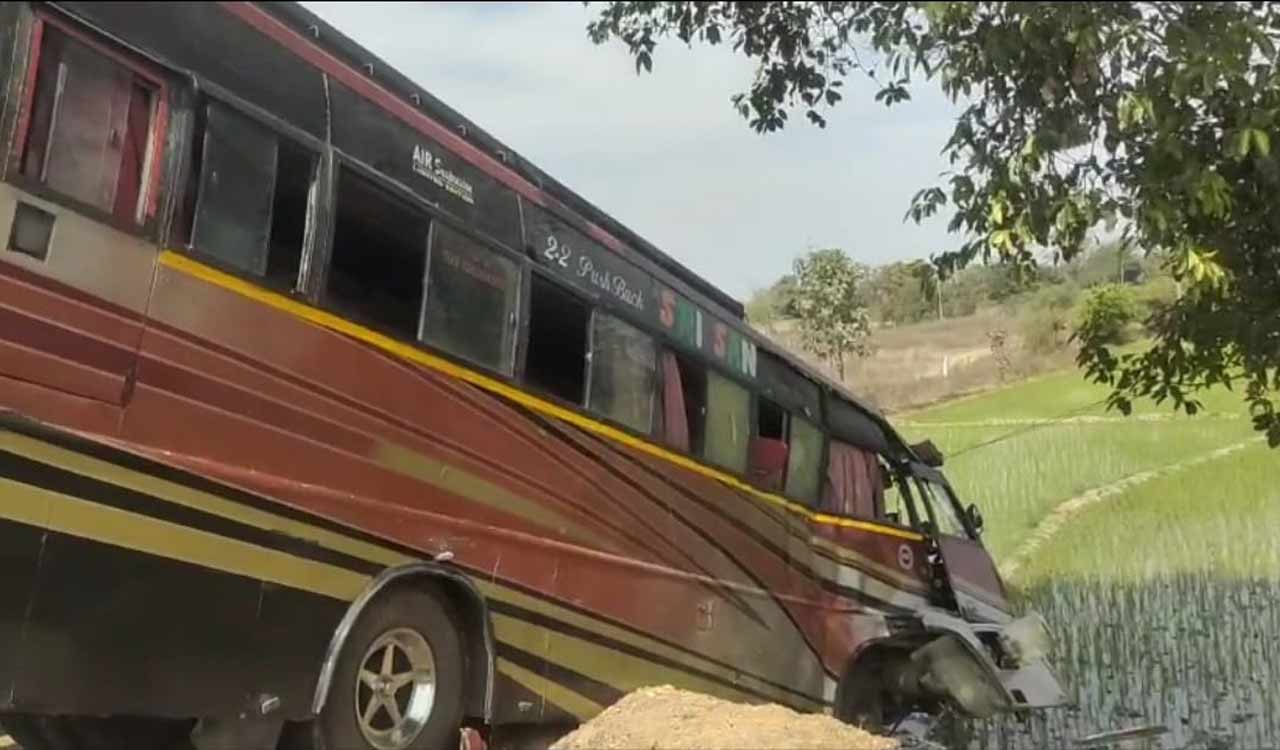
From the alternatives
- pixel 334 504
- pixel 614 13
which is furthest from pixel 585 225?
pixel 334 504

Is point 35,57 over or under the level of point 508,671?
over

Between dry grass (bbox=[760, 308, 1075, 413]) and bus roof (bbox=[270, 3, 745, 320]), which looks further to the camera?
dry grass (bbox=[760, 308, 1075, 413])

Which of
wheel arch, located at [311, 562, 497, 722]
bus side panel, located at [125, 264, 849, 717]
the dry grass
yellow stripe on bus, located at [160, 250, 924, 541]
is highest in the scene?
the dry grass

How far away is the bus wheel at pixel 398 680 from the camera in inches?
196

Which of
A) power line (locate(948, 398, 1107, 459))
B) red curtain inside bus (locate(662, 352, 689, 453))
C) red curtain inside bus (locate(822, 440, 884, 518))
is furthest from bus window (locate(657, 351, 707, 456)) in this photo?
power line (locate(948, 398, 1107, 459))

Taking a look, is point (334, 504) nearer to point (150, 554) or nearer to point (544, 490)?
point (150, 554)

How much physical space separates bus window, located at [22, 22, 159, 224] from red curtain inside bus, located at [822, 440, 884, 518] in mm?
5184

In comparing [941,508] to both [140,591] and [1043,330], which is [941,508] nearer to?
[140,591]

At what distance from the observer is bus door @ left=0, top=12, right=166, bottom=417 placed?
3.89 metres

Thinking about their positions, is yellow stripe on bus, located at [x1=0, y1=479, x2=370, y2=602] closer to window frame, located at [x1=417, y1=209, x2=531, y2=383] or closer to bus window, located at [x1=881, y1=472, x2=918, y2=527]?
window frame, located at [x1=417, y1=209, x2=531, y2=383]

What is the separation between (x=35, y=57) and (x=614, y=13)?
96.9 inches

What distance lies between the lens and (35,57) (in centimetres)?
398

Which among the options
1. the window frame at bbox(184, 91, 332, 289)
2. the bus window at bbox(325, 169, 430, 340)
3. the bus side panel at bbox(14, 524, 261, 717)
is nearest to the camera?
the bus side panel at bbox(14, 524, 261, 717)

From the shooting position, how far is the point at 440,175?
5.51 metres
